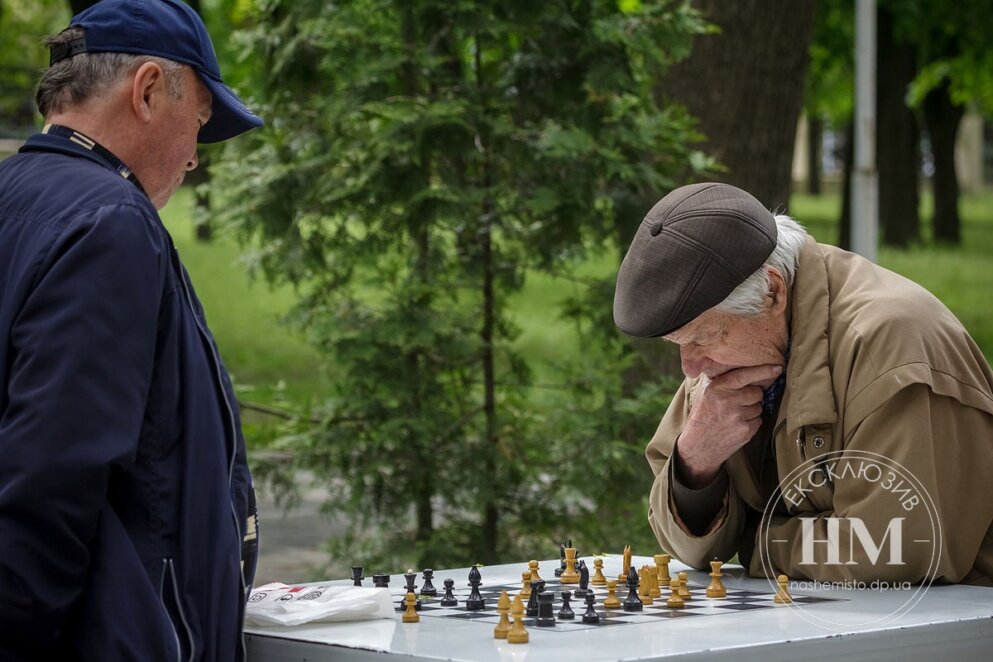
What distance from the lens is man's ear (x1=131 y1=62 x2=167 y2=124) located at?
8.92 feet

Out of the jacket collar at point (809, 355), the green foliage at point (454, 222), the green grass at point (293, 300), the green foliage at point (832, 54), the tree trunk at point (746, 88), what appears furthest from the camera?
the green foliage at point (832, 54)

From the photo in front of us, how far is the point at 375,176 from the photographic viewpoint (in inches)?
273

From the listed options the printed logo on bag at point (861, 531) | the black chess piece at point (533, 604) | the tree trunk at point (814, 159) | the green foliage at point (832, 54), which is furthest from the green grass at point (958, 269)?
the black chess piece at point (533, 604)

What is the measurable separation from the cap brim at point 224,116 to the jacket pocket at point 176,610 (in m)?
0.90

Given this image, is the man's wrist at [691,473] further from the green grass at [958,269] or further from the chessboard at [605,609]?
the green grass at [958,269]

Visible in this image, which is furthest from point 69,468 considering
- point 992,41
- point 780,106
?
point 992,41

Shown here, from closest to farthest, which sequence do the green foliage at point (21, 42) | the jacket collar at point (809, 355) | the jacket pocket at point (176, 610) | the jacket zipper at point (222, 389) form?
the jacket pocket at point (176, 610), the jacket zipper at point (222, 389), the jacket collar at point (809, 355), the green foliage at point (21, 42)

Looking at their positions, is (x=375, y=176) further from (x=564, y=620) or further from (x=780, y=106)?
(x=564, y=620)

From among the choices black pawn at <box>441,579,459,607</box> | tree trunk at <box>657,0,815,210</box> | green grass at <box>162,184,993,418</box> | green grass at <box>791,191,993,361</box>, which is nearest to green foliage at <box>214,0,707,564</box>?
green grass at <box>162,184,993,418</box>

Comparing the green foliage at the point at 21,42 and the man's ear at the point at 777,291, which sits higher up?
the green foliage at the point at 21,42

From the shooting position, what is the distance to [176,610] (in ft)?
8.34

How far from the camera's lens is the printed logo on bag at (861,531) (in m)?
3.22

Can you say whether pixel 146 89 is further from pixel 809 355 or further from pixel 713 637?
pixel 809 355

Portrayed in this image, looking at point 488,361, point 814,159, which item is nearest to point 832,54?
point 488,361
